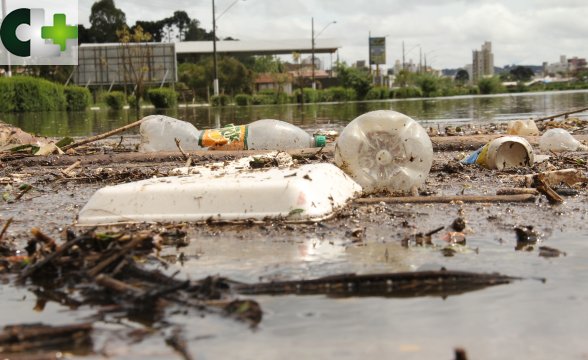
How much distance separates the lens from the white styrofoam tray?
15.0 feet

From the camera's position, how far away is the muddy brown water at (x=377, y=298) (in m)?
2.51

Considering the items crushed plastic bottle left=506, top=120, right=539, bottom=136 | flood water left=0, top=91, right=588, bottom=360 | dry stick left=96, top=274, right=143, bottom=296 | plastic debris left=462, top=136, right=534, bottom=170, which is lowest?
flood water left=0, top=91, right=588, bottom=360

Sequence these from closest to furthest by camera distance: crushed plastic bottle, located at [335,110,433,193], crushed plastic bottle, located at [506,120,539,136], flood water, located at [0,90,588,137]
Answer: crushed plastic bottle, located at [335,110,433,193] < crushed plastic bottle, located at [506,120,539,136] < flood water, located at [0,90,588,137]

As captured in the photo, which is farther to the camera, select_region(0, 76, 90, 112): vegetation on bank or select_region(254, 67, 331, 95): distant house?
select_region(254, 67, 331, 95): distant house

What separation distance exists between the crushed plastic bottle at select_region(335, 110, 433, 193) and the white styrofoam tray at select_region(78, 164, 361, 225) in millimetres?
836

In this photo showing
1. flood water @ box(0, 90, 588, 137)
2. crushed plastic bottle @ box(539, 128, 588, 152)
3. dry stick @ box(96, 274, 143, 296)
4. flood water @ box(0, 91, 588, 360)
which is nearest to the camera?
flood water @ box(0, 91, 588, 360)

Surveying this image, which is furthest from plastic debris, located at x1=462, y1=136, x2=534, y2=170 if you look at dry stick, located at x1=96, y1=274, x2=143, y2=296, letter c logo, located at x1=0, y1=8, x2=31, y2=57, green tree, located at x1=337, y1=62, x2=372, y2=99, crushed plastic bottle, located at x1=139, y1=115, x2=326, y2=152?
green tree, located at x1=337, y1=62, x2=372, y2=99

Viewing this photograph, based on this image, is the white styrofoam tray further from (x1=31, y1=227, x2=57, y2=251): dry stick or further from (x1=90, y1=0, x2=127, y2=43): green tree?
(x1=90, y1=0, x2=127, y2=43): green tree

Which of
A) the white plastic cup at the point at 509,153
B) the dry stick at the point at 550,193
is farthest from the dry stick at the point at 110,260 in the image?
the white plastic cup at the point at 509,153

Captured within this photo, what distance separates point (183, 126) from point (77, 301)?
7.29m

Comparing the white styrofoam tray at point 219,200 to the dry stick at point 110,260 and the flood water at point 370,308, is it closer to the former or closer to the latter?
the flood water at point 370,308

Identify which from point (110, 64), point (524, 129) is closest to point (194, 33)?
point (110, 64)

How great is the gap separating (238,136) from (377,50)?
367 feet

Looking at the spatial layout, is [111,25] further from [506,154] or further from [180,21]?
[506,154]
